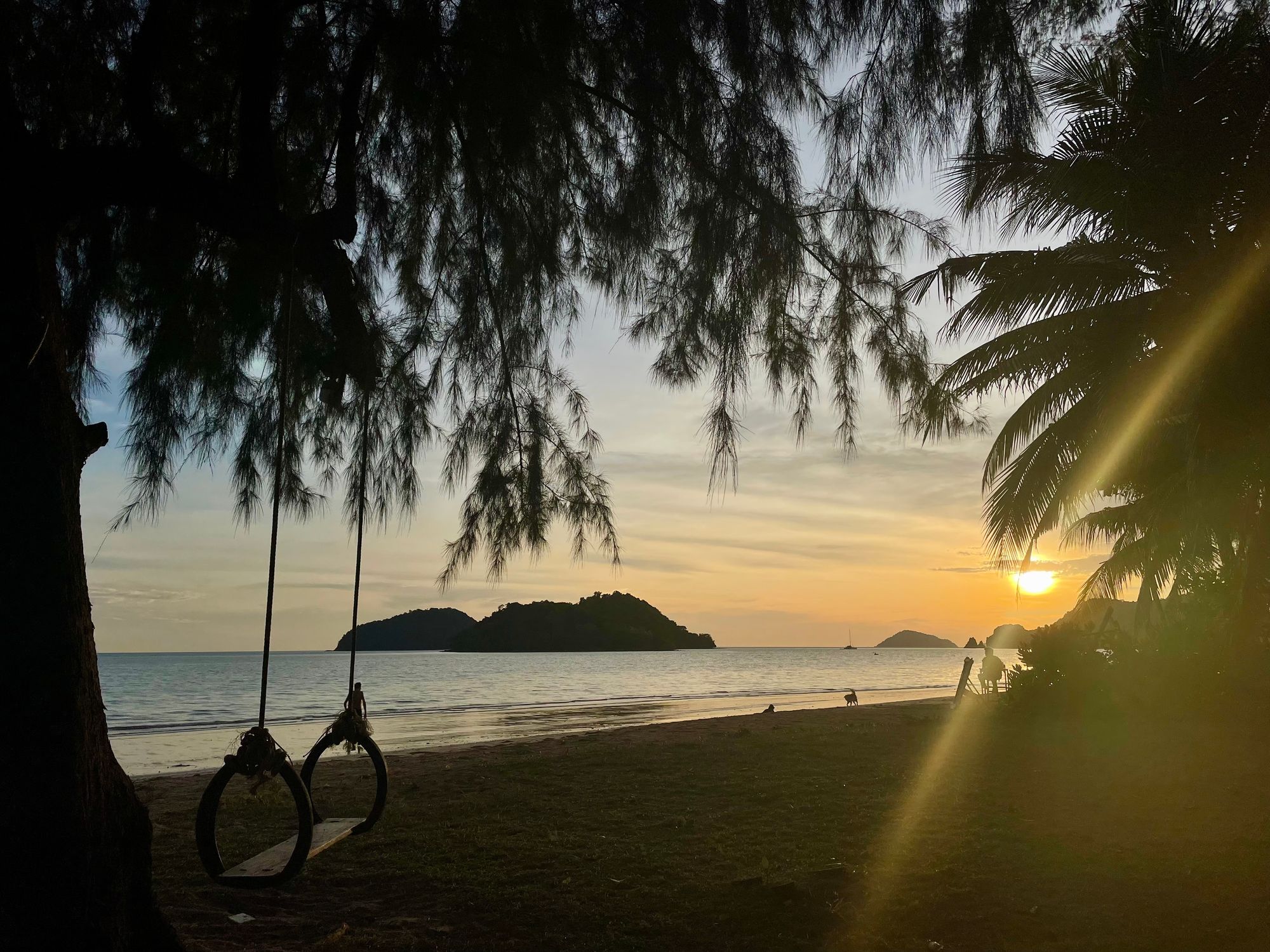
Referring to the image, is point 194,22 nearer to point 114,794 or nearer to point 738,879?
point 114,794

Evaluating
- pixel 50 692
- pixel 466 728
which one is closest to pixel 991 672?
pixel 466 728

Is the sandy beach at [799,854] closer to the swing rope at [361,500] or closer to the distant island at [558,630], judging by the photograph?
the swing rope at [361,500]

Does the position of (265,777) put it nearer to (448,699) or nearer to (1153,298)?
(1153,298)

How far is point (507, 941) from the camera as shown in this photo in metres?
4.05

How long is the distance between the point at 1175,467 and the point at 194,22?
13070mm

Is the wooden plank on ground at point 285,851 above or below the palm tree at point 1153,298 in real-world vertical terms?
below

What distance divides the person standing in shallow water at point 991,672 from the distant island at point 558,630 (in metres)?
121

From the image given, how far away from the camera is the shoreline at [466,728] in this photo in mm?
15969

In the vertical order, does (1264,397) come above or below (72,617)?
above

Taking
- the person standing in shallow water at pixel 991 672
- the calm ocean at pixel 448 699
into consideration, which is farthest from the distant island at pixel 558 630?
the person standing in shallow water at pixel 991 672

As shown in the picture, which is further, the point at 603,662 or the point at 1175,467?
the point at 603,662

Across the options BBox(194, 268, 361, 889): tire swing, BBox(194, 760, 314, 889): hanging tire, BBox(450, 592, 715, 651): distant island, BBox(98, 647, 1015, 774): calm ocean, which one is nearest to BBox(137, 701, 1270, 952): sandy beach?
BBox(194, 268, 361, 889): tire swing

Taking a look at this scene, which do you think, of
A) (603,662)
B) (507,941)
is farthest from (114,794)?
(603,662)

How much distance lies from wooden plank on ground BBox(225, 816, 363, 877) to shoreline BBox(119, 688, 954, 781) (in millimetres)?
7227
